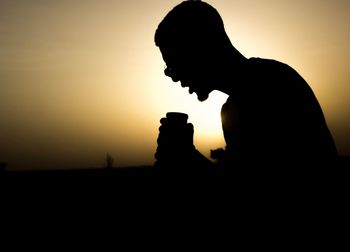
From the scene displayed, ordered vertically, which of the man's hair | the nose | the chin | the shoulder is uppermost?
the man's hair

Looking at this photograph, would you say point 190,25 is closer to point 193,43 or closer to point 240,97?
point 193,43

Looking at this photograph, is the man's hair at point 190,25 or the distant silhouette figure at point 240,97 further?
the man's hair at point 190,25

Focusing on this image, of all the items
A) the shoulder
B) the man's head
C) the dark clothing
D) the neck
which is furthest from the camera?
the man's head

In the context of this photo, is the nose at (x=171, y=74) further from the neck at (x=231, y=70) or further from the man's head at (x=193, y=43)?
the neck at (x=231, y=70)

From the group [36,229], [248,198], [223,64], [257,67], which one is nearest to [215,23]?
[223,64]

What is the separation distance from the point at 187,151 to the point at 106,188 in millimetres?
15428

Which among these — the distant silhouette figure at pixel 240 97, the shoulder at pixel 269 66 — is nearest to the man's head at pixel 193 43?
the distant silhouette figure at pixel 240 97

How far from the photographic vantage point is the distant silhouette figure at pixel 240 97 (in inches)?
79.7

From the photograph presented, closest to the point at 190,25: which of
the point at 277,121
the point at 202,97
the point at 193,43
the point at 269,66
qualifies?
the point at 193,43

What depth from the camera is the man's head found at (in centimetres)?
253

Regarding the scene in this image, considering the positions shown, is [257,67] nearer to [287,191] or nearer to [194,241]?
[287,191]

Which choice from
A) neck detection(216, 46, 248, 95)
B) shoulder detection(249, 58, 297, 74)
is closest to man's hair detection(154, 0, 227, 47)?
neck detection(216, 46, 248, 95)

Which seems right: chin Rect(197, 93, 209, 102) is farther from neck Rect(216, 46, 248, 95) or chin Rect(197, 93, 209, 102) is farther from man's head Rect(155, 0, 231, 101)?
neck Rect(216, 46, 248, 95)

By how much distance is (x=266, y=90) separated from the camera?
6.98 ft
